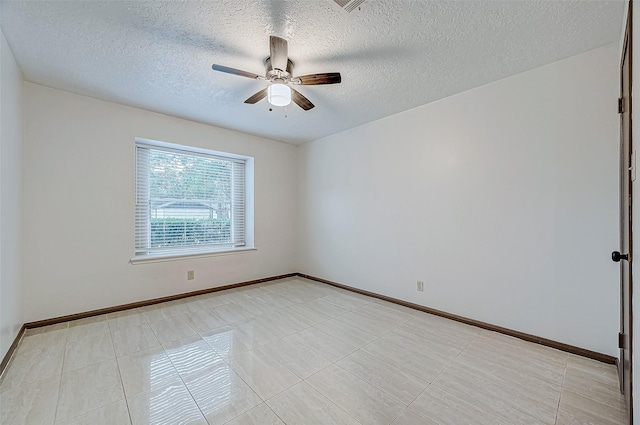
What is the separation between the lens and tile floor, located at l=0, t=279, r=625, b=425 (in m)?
1.50

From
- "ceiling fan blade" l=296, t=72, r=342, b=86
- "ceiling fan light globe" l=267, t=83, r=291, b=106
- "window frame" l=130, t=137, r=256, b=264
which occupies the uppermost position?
"ceiling fan blade" l=296, t=72, r=342, b=86

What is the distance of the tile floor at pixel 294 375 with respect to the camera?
4.94 feet

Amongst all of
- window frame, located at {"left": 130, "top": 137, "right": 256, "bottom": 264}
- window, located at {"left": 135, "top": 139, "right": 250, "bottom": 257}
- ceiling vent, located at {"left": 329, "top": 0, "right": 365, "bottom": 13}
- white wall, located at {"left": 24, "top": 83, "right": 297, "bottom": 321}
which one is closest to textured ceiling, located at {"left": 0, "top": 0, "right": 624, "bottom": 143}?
ceiling vent, located at {"left": 329, "top": 0, "right": 365, "bottom": 13}

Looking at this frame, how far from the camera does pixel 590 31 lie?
1885mm

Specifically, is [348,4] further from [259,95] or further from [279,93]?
[259,95]

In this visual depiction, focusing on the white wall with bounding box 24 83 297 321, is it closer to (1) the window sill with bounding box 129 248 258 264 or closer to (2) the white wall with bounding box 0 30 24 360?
(1) the window sill with bounding box 129 248 258 264

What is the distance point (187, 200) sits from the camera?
3.90 m

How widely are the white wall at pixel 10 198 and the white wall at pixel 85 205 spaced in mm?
203

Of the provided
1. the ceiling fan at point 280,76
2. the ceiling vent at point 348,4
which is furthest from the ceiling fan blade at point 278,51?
the ceiling vent at point 348,4

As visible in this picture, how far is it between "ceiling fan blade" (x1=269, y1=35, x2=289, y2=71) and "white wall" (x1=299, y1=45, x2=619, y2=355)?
190cm

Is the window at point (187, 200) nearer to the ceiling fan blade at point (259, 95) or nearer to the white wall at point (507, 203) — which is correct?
the ceiling fan blade at point (259, 95)

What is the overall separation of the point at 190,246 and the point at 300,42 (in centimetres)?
321

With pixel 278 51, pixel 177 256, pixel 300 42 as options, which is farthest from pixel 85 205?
pixel 300 42

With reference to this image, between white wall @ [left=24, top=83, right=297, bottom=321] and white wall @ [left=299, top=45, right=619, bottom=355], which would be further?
white wall @ [left=24, top=83, right=297, bottom=321]
